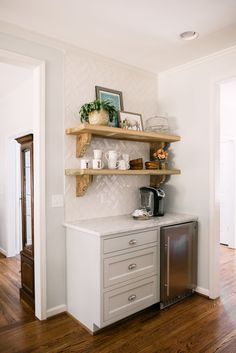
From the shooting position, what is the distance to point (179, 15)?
2.21 m

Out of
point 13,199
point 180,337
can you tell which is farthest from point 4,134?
point 180,337

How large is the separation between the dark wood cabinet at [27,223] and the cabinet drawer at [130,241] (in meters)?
0.94

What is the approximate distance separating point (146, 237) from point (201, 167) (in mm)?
1084

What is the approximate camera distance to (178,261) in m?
2.82

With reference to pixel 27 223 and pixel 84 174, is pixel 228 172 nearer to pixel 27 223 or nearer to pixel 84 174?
pixel 84 174

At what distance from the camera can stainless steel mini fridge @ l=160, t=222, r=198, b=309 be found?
2.70 m

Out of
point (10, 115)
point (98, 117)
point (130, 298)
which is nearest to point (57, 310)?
point (130, 298)

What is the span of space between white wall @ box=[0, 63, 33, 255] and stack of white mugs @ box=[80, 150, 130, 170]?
5.01 feet

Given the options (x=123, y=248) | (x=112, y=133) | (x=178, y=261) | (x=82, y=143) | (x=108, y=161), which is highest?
(x=112, y=133)

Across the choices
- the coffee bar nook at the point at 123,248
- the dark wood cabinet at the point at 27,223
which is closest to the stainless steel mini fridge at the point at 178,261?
the coffee bar nook at the point at 123,248

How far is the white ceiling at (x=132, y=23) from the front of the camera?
81.5 inches

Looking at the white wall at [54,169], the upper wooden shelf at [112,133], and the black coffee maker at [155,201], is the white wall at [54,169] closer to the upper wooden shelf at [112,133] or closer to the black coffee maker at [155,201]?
the upper wooden shelf at [112,133]

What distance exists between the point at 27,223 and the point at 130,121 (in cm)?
165

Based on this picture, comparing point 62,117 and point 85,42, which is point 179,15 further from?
point 62,117
